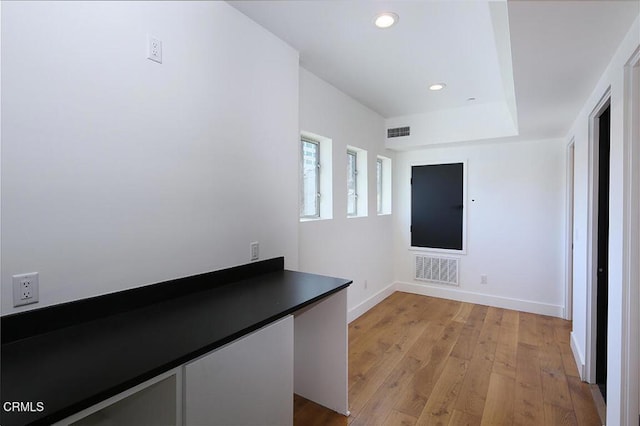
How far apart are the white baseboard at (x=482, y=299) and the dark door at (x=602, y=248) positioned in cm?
164

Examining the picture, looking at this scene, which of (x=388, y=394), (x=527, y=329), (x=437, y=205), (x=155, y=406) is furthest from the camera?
(x=437, y=205)

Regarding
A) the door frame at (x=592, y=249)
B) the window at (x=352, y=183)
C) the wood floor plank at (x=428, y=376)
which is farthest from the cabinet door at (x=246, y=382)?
the window at (x=352, y=183)

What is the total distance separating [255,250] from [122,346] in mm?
1081

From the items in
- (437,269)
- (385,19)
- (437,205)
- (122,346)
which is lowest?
(437,269)

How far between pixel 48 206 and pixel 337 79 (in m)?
2.54

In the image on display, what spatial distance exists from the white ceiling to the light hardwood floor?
216 cm

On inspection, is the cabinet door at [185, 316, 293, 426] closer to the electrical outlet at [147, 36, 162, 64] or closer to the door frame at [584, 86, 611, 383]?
the electrical outlet at [147, 36, 162, 64]

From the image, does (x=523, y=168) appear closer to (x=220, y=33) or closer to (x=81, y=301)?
(x=220, y=33)

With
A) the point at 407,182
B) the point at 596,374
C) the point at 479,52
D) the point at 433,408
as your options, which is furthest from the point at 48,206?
the point at 407,182

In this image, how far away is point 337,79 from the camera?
3035mm

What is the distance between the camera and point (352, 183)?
3908 millimetres

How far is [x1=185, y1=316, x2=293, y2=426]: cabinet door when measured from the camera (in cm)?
115

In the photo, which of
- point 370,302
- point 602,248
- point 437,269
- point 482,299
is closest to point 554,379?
point 602,248

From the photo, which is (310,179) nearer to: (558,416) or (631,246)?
(631,246)
